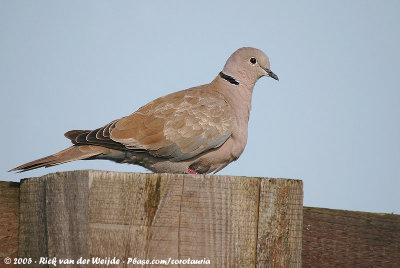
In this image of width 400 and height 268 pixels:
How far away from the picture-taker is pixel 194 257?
2.37m

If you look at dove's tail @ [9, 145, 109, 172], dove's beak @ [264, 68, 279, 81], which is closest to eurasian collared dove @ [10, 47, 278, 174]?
dove's tail @ [9, 145, 109, 172]

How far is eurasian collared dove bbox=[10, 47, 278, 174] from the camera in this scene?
5105 mm

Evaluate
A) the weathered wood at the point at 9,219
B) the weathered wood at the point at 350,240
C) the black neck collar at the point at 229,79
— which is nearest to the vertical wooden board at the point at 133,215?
the weathered wood at the point at 9,219

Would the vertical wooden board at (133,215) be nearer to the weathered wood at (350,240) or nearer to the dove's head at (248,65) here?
the weathered wood at (350,240)

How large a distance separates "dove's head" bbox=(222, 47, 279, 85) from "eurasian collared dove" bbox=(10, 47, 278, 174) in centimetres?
94

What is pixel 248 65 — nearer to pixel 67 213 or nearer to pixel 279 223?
pixel 279 223

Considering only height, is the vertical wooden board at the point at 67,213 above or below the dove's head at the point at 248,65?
below

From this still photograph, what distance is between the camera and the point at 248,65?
6895 millimetres

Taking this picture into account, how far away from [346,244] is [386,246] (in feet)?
0.73

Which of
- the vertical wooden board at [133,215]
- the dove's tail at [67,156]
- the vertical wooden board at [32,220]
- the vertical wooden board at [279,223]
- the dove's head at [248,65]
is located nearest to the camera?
the vertical wooden board at [133,215]

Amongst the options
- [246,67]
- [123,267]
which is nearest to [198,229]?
[123,267]

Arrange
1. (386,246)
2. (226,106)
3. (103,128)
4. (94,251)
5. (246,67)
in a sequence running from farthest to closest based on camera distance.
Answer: (246,67) → (226,106) → (103,128) → (386,246) → (94,251)

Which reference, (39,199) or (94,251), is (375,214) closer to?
(94,251)

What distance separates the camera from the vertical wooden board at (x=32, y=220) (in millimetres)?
2629
